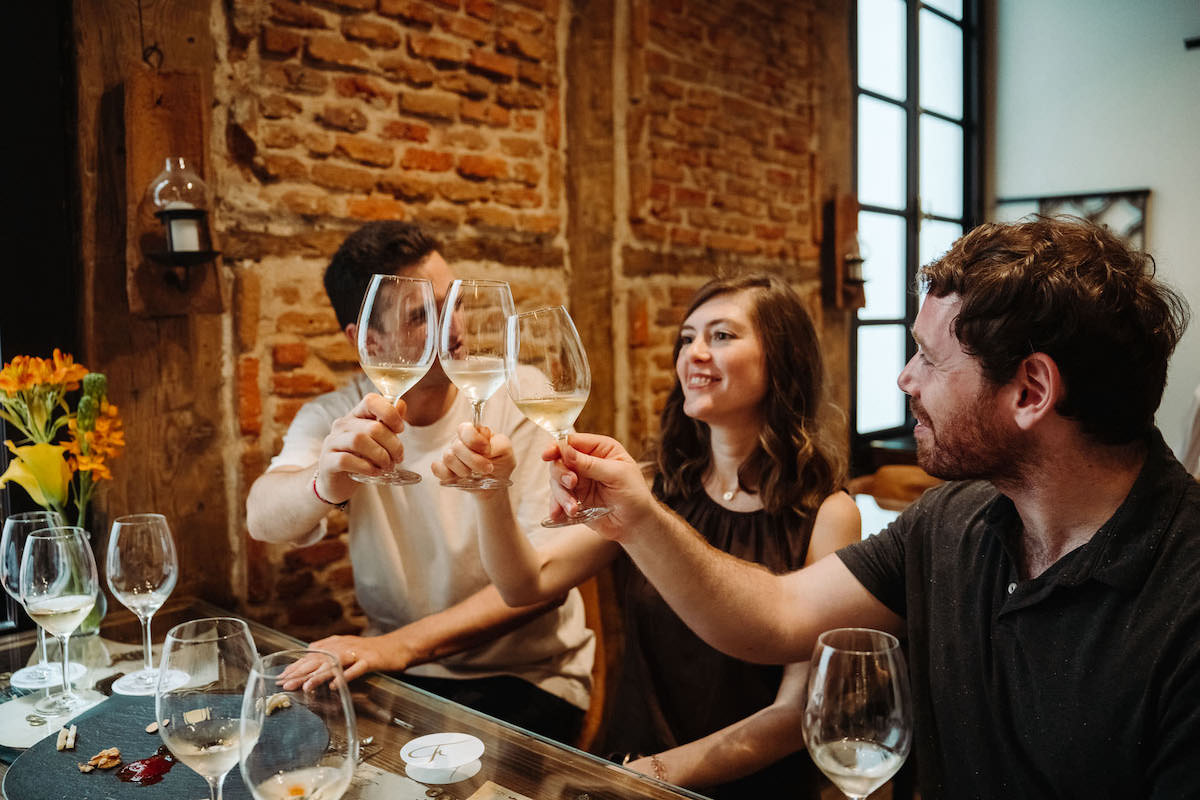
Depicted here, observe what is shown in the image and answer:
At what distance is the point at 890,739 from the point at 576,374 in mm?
579

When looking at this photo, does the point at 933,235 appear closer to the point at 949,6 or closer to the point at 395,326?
the point at 949,6

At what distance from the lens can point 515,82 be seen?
282 centimetres

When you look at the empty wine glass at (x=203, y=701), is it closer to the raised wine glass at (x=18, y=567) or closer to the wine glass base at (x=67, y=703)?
the wine glass base at (x=67, y=703)

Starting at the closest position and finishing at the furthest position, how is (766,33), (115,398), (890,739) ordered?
(890,739)
(115,398)
(766,33)

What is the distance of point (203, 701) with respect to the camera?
85 centimetres

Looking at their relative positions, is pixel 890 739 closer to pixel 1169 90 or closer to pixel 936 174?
pixel 936 174

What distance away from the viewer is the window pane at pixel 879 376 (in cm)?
523

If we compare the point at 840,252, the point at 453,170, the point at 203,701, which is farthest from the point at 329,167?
the point at 840,252

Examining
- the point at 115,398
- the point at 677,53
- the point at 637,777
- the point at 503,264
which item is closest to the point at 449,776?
the point at 637,777

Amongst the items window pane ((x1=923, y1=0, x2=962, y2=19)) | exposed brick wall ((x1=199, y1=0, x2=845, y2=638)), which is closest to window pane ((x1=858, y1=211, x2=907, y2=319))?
exposed brick wall ((x1=199, y1=0, x2=845, y2=638))

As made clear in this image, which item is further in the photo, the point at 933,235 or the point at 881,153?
the point at 933,235

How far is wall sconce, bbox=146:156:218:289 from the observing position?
1.95m

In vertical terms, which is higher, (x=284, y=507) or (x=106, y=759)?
(x=284, y=507)

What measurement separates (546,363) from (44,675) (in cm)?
104
